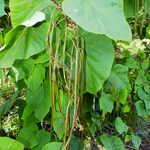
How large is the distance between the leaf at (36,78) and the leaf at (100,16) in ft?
1.20

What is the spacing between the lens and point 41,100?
2.95 ft

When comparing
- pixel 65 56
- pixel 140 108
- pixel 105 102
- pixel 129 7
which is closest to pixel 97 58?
pixel 65 56

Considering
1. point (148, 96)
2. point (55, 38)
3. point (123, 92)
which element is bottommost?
point (148, 96)

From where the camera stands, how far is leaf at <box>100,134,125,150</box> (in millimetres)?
1095

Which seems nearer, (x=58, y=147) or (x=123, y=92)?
(x=58, y=147)

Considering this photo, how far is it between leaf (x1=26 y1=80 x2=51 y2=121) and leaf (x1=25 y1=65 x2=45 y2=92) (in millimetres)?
32

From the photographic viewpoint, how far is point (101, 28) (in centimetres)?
46

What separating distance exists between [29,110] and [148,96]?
2.27 feet

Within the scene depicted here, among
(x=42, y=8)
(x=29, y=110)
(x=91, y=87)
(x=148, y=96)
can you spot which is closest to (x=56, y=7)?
(x=42, y=8)

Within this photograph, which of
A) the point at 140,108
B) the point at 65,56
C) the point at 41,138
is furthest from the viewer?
the point at 140,108

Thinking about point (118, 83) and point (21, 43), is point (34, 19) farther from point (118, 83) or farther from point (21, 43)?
point (118, 83)

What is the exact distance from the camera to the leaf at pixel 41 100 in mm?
886

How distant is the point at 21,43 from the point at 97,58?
6.0 inches

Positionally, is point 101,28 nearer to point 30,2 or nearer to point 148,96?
point 30,2
